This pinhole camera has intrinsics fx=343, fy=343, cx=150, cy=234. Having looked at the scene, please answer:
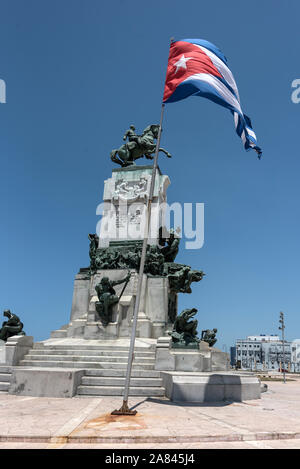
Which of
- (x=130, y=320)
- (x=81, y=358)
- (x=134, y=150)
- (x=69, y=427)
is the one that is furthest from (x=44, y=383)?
A: (x=134, y=150)

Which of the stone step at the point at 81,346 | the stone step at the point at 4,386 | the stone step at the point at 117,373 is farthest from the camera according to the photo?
the stone step at the point at 81,346

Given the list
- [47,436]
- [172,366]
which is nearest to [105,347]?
[172,366]

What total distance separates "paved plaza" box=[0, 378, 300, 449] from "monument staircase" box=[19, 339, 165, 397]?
1568 mm

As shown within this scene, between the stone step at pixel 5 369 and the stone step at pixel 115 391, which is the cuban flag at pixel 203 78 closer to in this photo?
the stone step at pixel 115 391

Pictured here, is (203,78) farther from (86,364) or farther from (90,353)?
(90,353)

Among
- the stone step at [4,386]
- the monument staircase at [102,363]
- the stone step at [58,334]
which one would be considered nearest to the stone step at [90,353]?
the monument staircase at [102,363]

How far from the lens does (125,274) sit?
18.0 m

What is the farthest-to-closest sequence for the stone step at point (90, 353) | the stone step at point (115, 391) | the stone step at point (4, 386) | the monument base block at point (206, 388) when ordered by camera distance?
the stone step at point (90, 353) < the stone step at point (4, 386) < the stone step at point (115, 391) < the monument base block at point (206, 388)

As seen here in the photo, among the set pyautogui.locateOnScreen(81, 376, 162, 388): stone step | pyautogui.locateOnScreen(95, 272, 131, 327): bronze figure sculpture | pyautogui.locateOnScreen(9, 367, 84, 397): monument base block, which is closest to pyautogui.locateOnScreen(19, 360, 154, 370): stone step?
pyautogui.locateOnScreen(81, 376, 162, 388): stone step

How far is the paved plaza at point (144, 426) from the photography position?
17.9 feet

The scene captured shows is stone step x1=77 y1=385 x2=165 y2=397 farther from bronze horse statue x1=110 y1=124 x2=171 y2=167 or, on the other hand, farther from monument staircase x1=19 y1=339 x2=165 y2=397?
bronze horse statue x1=110 y1=124 x2=171 y2=167

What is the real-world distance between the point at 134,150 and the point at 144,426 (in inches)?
768

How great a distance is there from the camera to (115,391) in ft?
35.3
